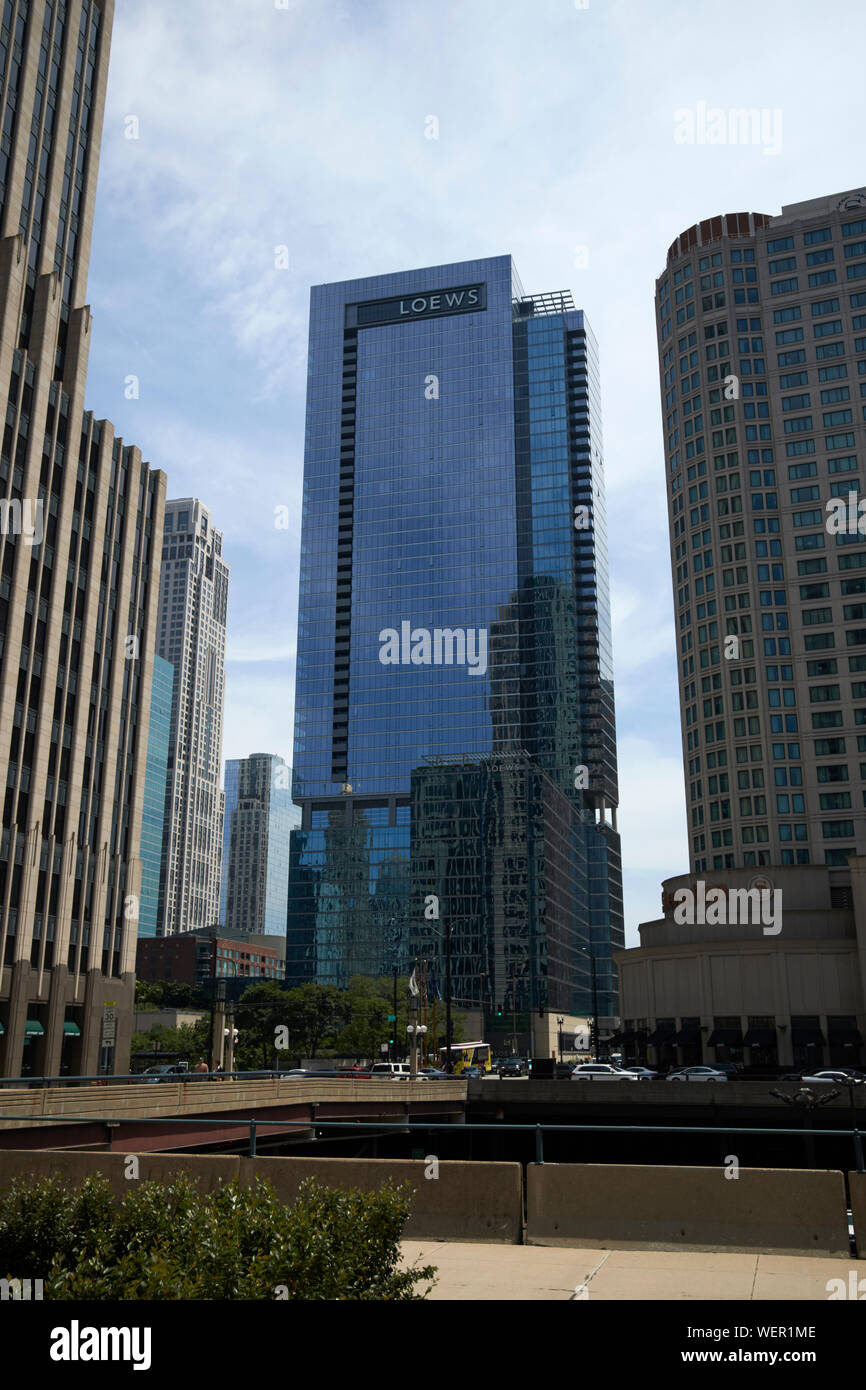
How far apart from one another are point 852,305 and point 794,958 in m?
67.2

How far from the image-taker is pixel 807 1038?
81812mm

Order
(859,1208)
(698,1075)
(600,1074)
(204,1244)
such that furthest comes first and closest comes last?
(600,1074)
(698,1075)
(859,1208)
(204,1244)

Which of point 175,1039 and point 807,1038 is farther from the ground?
point 807,1038

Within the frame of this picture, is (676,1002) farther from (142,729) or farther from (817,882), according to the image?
(142,729)

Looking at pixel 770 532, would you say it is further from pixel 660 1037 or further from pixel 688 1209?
pixel 688 1209

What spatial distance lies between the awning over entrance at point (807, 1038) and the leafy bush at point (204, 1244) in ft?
261

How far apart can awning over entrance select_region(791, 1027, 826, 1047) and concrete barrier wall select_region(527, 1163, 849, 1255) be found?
7412cm

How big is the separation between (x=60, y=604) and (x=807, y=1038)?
62.2 meters

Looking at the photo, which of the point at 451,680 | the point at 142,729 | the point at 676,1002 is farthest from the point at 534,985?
the point at 142,729

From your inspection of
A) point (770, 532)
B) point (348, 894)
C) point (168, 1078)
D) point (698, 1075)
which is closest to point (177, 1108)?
point (168, 1078)

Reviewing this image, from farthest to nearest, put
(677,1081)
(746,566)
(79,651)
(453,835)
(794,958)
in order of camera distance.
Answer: (453,835) < (746,566) < (794,958) < (79,651) < (677,1081)

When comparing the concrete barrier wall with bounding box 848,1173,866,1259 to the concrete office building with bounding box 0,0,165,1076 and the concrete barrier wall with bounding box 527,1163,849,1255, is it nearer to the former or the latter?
the concrete barrier wall with bounding box 527,1163,849,1255
